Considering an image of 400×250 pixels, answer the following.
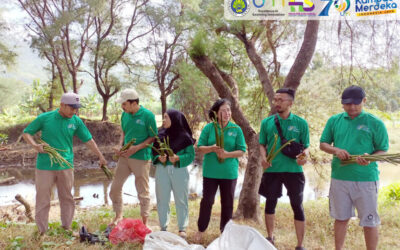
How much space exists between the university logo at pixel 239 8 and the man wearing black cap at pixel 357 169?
113 inches

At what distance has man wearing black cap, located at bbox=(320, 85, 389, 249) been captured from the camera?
9.09 feet

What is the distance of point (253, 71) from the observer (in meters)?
7.47

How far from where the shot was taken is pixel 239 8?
207 inches

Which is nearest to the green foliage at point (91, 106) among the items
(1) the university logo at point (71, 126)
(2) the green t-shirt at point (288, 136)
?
(1) the university logo at point (71, 126)

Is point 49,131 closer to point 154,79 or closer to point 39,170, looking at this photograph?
point 39,170

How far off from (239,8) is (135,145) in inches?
115

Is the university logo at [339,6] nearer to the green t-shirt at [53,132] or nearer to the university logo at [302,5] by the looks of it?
the university logo at [302,5]

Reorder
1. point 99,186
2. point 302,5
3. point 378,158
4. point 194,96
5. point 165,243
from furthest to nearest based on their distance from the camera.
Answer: point 194,96 < point 99,186 < point 302,5 < point 165,243 < point 378,158

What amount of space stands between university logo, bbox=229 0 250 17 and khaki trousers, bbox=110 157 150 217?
2878 mm

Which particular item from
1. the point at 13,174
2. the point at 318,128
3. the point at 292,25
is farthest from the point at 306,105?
the point at 13,174

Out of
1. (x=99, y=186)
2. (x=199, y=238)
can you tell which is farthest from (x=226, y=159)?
(x=99, y=186)

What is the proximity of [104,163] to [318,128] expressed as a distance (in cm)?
468

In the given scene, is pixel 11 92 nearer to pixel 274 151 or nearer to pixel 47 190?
pixel 47 190

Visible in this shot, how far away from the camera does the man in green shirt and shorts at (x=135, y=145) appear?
143 inches
